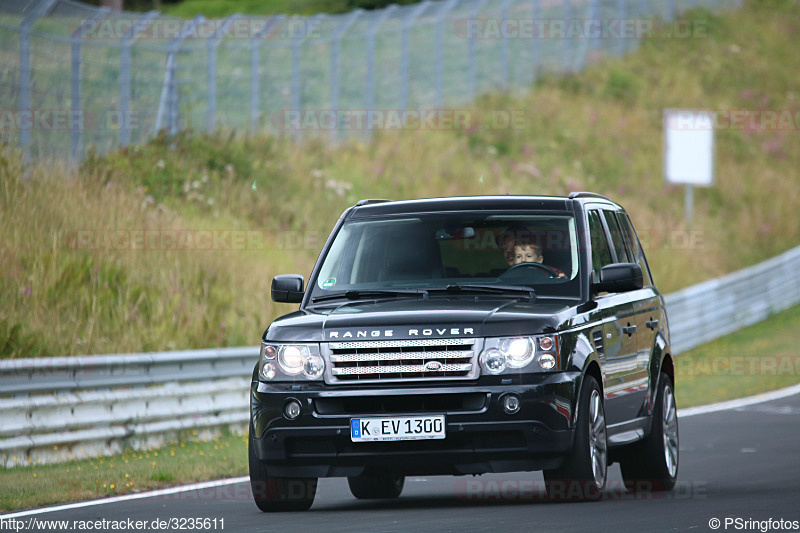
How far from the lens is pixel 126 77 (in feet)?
87.7

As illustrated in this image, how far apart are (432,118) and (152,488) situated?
2726 cm

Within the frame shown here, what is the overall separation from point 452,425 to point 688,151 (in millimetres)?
32560

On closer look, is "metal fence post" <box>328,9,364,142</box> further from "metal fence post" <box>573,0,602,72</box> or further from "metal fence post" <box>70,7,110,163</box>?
"metal fence post" <box>573,0,602,72</box>

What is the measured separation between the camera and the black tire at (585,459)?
935 cm

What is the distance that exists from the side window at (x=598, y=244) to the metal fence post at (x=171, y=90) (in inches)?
699

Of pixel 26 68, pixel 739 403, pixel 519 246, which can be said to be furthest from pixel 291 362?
pixel 26 68

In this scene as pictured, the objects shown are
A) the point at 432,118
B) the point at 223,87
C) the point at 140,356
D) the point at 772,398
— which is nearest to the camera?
the point at 140,356

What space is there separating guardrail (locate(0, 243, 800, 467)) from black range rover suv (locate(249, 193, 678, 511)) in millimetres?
4088

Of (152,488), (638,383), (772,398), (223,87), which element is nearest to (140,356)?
(152,488)

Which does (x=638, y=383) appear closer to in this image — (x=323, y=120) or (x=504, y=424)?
(x=504, y=424)

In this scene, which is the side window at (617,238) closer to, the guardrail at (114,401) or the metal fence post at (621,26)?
the guardrail at (114,401)

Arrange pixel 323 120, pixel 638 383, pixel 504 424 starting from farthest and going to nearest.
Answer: pixel 323 120 < pixel 638 383 < pixel 504 424

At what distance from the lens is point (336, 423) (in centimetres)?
927

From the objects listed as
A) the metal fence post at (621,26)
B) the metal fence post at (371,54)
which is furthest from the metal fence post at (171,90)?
the metal fence post at (621,26)
